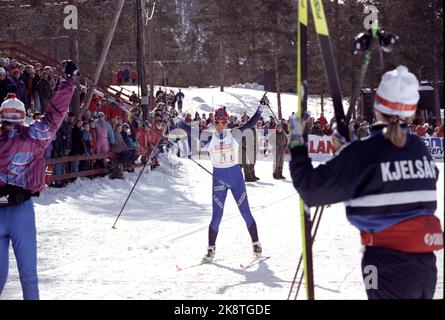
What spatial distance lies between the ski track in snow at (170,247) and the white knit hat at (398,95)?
44 cm

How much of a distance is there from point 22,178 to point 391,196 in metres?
2.90

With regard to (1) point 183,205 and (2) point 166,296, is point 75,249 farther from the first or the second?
(1) point 183,205

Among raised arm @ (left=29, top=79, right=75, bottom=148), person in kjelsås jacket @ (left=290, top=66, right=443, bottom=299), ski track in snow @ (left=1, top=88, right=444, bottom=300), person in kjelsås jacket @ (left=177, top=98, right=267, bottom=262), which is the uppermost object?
raised arm @ (left=29, top=79, right=75, bottom=148)

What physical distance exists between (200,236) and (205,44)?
53.0m

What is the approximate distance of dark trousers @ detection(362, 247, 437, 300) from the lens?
320cm

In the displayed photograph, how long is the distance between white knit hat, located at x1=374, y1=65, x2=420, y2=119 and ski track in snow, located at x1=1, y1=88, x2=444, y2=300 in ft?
1.43

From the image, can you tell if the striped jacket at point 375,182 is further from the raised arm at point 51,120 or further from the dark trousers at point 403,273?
the raised arm at point 51,120

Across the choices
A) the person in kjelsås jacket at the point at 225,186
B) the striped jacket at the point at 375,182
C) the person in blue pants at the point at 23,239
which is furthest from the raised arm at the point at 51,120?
the person in kjelsås jacket at the point at 225,186

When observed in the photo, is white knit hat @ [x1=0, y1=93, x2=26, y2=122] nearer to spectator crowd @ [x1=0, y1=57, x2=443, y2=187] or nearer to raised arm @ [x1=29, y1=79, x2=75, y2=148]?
raised arm @ [x1=29, y1=79, x2=75, y2=148]

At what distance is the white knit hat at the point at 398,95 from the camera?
3.33 meters

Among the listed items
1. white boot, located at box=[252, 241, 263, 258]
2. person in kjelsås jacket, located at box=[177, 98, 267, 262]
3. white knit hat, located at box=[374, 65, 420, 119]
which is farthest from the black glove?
white boot, located at box=[252, 241, 263, 258]

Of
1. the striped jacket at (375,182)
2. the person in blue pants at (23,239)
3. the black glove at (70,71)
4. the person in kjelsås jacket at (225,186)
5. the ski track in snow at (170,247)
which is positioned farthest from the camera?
the person in kjelsås jacket at (225,186)

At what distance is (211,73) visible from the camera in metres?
62.8

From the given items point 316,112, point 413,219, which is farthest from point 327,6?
point 413,219
